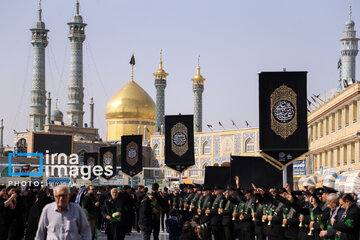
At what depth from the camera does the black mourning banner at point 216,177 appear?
74.4 feet

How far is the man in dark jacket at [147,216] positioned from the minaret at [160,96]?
65875 millimetres

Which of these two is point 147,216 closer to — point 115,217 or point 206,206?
point 115,217

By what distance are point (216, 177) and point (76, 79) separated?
62.6m

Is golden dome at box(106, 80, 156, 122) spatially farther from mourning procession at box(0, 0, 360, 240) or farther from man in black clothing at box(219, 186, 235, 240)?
man in black clothing at box(219, 186, 235, 240)

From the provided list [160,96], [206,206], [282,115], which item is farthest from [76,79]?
Result: [282,115]

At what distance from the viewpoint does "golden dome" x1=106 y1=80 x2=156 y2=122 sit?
87.9m

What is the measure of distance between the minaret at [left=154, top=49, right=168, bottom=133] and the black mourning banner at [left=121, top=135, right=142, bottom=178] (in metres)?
48.3

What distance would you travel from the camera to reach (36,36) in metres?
87.1

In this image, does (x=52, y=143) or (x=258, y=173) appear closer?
(x=258, y=173)

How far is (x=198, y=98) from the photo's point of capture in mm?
84250

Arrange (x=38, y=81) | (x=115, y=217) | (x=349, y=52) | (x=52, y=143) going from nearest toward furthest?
(x=115, y=217) → (x=52, y=143) → (x=38, y=81) → (x=349, y=52)

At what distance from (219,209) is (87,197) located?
9.11 ft

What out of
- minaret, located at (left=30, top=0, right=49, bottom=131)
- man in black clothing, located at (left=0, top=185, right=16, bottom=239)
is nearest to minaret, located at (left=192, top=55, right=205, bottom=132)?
minaret, located at (left=30, top=0, right=49, bottom=131)

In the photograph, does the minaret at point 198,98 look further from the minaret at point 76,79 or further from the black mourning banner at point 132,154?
the black mourning banner at point 132,154
